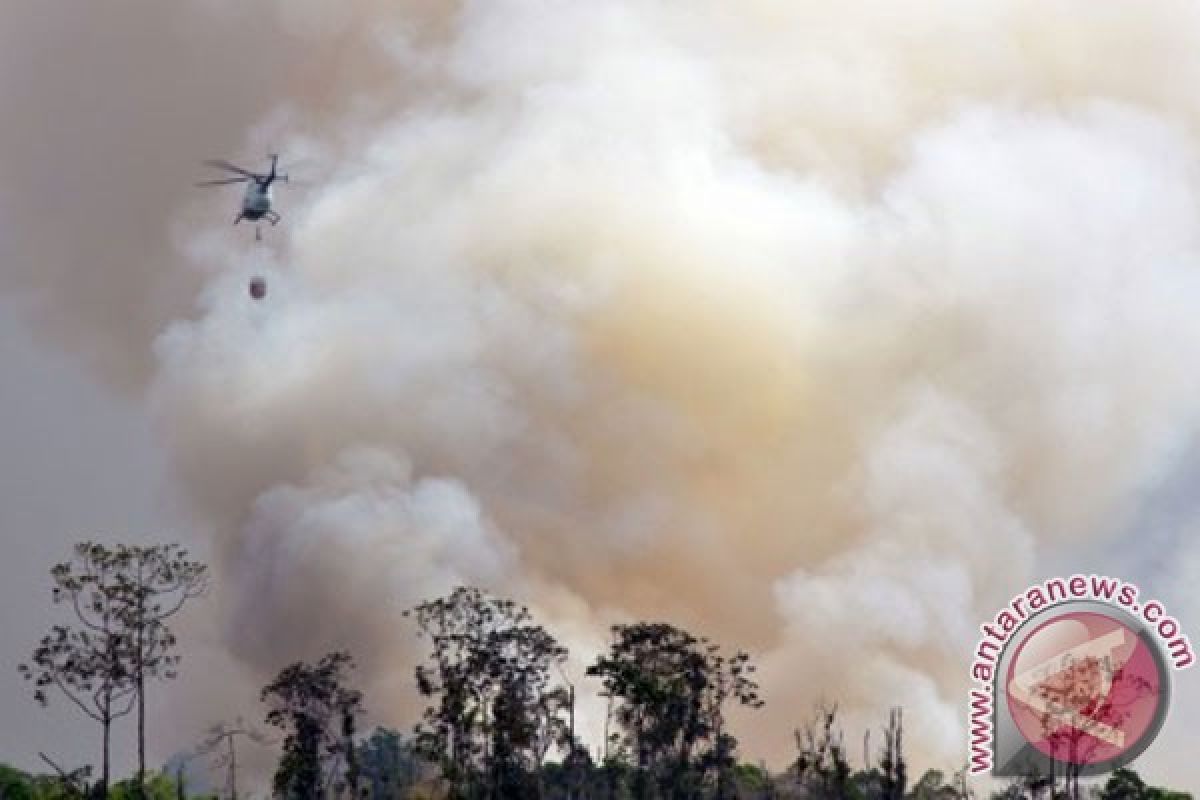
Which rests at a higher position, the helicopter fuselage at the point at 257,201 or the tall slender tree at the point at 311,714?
the helicopter fuselage at the point at 257,201

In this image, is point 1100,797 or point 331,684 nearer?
point 331,684

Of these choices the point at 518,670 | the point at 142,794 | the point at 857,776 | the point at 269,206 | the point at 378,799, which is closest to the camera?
the point at 142,794

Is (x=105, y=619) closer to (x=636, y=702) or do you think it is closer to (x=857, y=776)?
(x=636, y=702)

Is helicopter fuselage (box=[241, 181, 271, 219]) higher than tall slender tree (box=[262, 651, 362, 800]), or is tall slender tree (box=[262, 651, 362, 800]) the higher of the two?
helicopter fuselage (box=[241, 181, 271, 219])

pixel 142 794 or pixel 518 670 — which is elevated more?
pixel 518 670

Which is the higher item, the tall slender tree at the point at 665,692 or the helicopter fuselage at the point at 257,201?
the helicopter fuselage at the point at 257,201

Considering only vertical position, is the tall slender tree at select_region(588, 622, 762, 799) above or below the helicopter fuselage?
below

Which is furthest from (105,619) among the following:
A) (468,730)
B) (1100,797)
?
(1100,797)

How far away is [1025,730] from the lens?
95.4m

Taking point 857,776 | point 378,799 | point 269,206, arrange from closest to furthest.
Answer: point 378,799 < point 269,206 < point 857,776

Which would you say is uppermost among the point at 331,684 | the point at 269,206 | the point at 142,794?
the point at 269,206

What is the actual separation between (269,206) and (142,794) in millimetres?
49076

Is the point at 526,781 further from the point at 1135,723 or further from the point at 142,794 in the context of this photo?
the point at 1135,723

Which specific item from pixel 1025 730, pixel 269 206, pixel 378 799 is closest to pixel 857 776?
pixel 378 799
